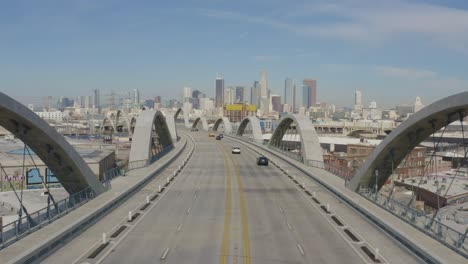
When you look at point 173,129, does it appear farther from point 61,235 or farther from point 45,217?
point 61,235

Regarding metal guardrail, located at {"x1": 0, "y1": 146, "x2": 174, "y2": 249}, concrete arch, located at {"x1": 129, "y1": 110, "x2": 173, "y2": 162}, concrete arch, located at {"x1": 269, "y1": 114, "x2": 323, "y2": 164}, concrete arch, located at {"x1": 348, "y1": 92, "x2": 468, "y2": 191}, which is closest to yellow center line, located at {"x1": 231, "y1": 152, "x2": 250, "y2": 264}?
concrete arch, located at {"x1": 348, "y1": 92, "x2": 468, "y2": 191}

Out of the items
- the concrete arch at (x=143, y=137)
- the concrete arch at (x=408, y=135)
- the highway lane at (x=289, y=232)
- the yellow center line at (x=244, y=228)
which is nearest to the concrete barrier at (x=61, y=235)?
the yellow center line at (x=244, y=228)

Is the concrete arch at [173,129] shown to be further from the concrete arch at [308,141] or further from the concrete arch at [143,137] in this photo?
the concrete arch at [308,141]

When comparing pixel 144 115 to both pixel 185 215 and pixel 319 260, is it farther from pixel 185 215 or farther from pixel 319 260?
pixel 319 260

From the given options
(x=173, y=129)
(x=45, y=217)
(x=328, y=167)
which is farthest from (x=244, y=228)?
(x=173, y=129)

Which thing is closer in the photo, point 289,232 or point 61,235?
point 61,235

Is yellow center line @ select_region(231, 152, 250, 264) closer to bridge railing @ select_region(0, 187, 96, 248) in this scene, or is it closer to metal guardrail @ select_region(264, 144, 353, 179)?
bridge railing @ select_region(0, 187, 96, 248)

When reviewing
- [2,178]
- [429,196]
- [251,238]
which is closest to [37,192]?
[2,178]
